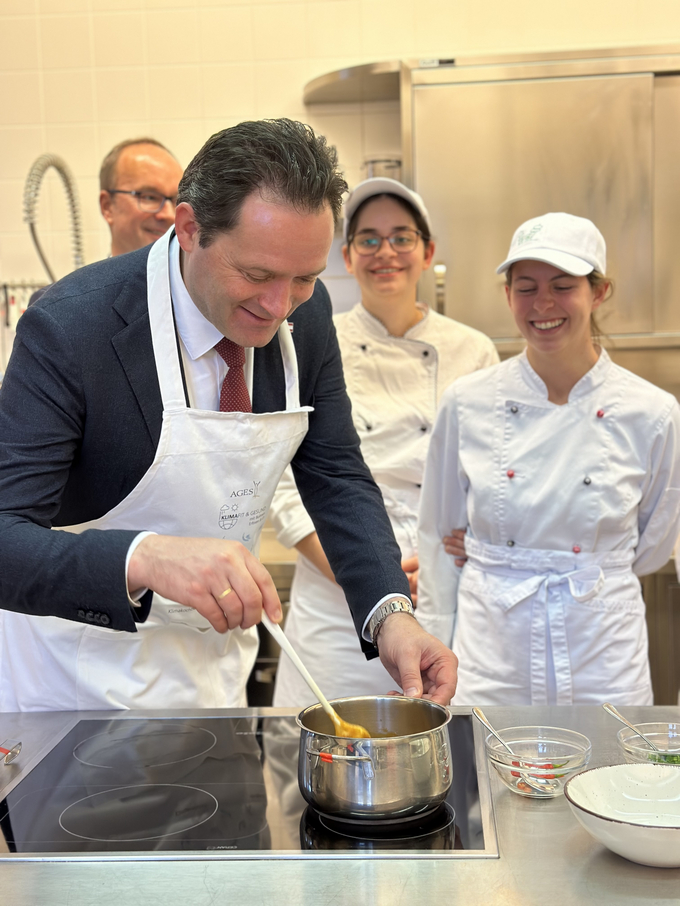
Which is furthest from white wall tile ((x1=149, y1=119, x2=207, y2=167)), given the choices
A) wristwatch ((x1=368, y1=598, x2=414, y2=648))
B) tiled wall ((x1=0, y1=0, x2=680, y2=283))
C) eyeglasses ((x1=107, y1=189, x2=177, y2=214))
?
wristwatch ((x1=368, y1=598, x2=414, y2=648))

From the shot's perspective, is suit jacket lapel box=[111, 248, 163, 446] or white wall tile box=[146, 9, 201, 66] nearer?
suit jacket lapel box=[111, 248, 163, 446]

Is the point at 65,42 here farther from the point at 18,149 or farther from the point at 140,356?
the point at 140,356

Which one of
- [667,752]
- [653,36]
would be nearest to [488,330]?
[653,36]

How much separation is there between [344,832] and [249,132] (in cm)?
82

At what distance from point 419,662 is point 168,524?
42cm

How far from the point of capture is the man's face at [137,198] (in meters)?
2.47

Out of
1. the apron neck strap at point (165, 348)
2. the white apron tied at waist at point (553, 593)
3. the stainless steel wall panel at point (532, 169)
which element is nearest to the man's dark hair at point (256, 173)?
the apron neck strap at point (165, 348)

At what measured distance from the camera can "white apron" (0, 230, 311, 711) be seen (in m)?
1.31

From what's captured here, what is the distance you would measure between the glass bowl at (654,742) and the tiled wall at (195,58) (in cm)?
246

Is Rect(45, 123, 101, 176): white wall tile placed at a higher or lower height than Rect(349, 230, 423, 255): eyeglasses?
higher

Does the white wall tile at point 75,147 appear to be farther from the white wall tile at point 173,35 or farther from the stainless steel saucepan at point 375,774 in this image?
the stainless steel saucepan at point 375,774

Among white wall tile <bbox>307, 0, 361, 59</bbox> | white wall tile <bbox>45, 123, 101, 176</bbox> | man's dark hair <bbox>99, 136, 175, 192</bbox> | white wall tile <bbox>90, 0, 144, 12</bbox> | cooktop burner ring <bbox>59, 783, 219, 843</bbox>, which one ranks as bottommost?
cooktop burner ring <bbox>59, 783, 219, 843</bbox>

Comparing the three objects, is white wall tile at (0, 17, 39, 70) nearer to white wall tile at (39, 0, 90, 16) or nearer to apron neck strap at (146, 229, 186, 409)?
white wall tile at (39, 0, 90, 16)

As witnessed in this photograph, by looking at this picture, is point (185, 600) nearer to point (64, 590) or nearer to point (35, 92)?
point (64, 590)
